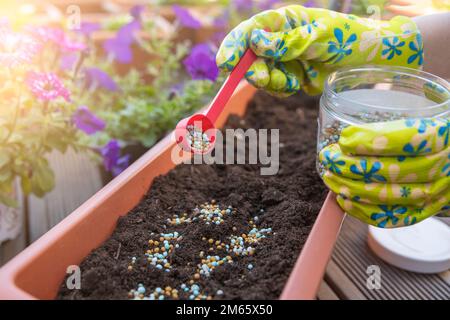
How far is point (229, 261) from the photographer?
79 centimetres

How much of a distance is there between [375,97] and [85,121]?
0.70 meters

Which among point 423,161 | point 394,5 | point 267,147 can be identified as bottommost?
point 267,147

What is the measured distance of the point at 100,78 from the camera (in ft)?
4.46

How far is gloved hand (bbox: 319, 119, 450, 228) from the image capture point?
2.31 ft

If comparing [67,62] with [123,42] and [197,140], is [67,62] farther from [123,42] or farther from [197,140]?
[197,140]

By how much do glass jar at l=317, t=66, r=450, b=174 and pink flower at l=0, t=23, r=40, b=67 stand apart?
0.63 metres

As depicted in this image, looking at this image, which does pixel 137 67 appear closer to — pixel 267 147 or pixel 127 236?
pixel 267 147

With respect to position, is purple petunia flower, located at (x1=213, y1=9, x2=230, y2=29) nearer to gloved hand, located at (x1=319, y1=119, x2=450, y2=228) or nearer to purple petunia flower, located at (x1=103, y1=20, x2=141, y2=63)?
purple petunia flower, located at (x1=103, y1=20, x2=141, y2=63)

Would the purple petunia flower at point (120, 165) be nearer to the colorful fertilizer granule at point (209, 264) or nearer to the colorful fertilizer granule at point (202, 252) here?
the colorful fertilizer granule at point (202, 252)

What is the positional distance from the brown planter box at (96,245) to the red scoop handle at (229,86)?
0.21m

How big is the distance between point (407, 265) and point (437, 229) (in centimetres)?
19

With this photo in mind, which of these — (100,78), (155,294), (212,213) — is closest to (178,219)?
(212,213)

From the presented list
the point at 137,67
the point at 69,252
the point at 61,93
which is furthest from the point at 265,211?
the point at 137,67

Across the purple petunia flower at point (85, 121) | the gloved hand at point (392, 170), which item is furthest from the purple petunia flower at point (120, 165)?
the gloved hand at point (392, 170)
